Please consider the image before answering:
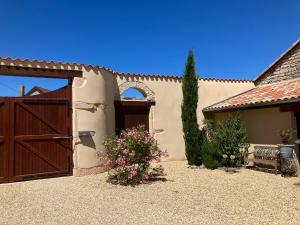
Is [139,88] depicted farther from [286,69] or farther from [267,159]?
→ [286,69]

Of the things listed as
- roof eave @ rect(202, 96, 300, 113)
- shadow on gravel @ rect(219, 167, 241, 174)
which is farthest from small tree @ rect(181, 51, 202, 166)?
roof eave @ rect(202, 96, 300, 113)

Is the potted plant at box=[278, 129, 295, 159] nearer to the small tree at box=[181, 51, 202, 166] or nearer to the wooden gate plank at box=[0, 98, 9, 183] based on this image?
the small tree at box=[181, 51, 202, 166]

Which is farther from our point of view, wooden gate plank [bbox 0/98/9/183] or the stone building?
the stone building

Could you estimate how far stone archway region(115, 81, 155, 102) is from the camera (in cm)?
1110

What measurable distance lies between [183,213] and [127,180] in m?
2.83

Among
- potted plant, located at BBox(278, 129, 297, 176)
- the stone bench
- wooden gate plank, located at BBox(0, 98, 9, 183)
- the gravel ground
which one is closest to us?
the gravel ground

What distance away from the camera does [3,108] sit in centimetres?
769

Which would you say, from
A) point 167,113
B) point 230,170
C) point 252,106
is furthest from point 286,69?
point 230,170

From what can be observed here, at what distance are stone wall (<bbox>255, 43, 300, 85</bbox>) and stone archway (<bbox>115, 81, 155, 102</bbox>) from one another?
566 centimetres

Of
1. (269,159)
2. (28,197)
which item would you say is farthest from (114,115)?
(269,159)

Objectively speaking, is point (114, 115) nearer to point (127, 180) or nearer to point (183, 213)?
point (127, 180)

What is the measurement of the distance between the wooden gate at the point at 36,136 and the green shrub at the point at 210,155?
183 inches

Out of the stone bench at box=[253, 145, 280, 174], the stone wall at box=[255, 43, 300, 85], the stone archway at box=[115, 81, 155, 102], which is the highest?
the stone wall at box=[255, 43, 300, 85]

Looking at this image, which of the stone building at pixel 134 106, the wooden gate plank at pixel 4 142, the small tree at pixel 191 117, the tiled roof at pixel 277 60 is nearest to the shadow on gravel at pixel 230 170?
the small tree at pixel 191 117
